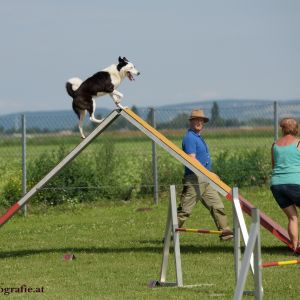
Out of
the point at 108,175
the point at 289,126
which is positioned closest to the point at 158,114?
the point at 108,175

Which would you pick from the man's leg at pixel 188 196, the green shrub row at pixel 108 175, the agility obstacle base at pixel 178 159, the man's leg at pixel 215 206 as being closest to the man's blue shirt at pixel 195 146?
the man's leg at pixel 188 196

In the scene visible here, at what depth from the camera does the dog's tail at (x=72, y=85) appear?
10.9 m

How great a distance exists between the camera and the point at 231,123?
21.2m

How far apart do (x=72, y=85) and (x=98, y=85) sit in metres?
0.31

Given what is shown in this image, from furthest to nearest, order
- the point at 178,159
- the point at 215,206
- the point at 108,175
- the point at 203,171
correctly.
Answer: the point at 108,175
the point at 215,206
the point at 178,159
the point at 203,171

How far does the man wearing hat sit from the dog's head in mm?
1433

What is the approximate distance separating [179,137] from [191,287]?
14.1m

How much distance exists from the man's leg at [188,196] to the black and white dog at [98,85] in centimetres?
176

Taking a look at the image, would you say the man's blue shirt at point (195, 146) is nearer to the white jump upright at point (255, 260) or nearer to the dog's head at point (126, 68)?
the dog's head at point (126, 68)

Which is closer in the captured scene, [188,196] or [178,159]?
[178,159]

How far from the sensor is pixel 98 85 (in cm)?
1079

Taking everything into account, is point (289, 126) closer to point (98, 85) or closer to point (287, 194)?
point (287, 194)

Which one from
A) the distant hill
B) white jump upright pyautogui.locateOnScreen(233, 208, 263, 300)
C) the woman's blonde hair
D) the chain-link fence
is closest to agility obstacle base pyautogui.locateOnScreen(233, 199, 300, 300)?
white jump upright pyautogui.locateOnScreen(233, 208, 263, 300)

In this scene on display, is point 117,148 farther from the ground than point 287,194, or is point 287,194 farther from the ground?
point 117,148
